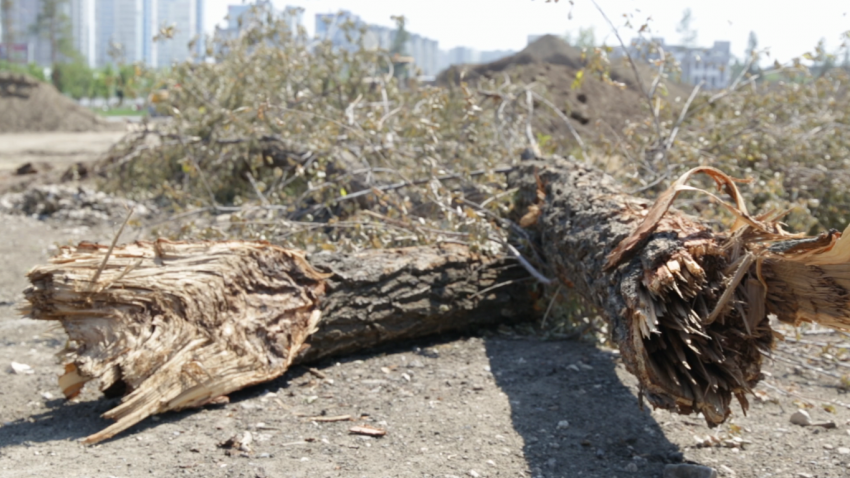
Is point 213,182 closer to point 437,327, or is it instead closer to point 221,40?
point 221,40

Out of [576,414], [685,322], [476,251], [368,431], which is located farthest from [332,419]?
[685,322]

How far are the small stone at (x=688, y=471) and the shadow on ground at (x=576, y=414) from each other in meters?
0.05

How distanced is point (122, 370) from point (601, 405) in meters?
1.91

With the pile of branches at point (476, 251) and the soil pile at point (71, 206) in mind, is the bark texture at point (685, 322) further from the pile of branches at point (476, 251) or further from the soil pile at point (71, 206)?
the soil pile at point (71, 206)

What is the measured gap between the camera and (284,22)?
22.0ft

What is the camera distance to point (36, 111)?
2178cm

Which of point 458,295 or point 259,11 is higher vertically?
point 259,11

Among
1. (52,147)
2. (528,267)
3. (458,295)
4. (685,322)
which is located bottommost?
(52,147)

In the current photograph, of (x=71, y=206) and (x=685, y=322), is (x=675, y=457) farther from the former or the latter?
(x=71, y=206)

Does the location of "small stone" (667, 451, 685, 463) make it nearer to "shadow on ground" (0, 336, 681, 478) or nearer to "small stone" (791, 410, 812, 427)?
"shadow on ground" (0, 336, 681, 478)

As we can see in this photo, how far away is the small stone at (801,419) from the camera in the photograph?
284 centimetres

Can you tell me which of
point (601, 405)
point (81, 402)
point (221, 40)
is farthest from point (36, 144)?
point (601, 405)

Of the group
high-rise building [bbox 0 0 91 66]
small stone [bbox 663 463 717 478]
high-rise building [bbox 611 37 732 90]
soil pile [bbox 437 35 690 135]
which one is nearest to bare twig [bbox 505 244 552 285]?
small stone [bbox 663 463 717 478]

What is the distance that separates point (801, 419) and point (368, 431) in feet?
5.73
